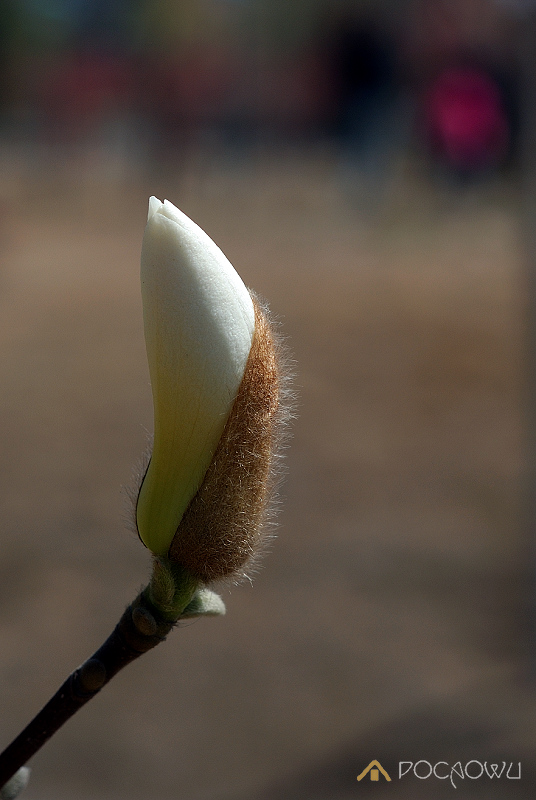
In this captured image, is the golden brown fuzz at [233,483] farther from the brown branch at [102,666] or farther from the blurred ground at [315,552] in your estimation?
the blurred ground at [315,552]

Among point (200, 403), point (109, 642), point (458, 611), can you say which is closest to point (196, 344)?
point (200, 403)

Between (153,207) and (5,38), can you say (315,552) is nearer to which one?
(153,207)

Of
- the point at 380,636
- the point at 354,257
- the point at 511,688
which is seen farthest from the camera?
the point at 354,257

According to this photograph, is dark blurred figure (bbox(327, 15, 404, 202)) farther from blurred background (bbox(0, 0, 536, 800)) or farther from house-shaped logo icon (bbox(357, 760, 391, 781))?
house-shaped logo icon (bbox(357, 760, 391, 781))

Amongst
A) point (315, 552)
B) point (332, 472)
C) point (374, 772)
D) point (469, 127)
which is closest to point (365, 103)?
point (469, 127)

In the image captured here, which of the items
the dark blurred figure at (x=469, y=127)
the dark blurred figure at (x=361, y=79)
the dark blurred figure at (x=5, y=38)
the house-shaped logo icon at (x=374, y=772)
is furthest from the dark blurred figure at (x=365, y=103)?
the house-shaped logo icon at (x=374, y=772)

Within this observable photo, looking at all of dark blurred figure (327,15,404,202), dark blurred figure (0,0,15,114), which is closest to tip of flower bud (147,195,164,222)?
dark blurred figure (327,15,404,202)

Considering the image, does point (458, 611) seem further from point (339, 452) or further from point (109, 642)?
point (109, 642)
